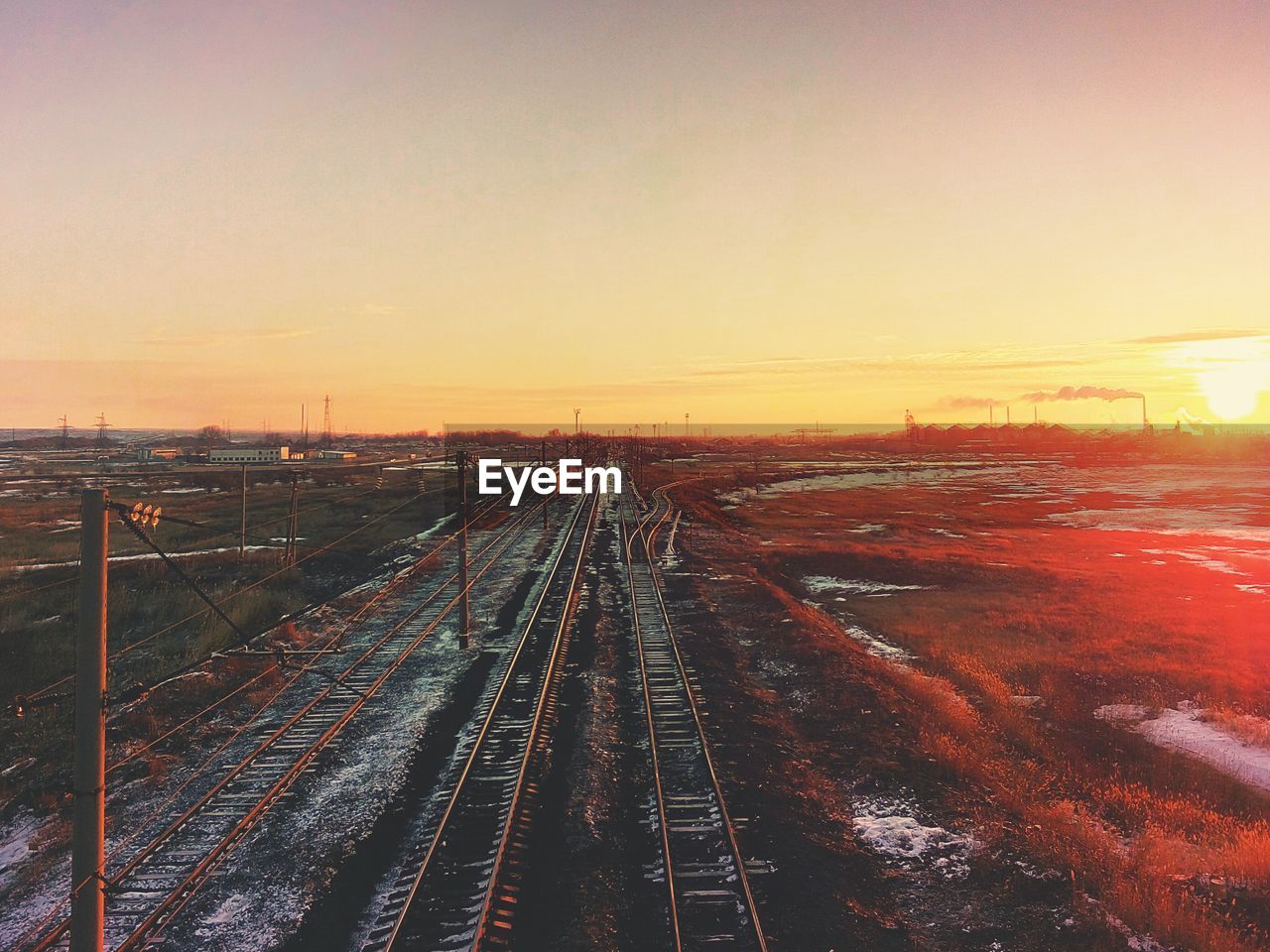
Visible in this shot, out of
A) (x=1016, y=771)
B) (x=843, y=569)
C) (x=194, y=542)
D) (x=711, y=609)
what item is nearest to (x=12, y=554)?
(x=194, y=542)

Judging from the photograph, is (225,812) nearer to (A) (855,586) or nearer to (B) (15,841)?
(B) (15,841)

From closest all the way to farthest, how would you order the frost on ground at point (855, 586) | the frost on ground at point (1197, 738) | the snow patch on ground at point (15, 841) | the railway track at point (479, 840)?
the railway track at point (479, 840) → the snow patch on ground at point (15, 841) → the frost on ground at point (1197, 738) → the frost on ground at point (855, 586)

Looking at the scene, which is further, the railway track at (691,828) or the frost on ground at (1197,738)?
the frost on ground at (1197,738)

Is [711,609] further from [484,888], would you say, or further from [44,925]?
[44,925]

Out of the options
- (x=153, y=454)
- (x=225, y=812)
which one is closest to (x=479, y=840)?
(x=225, y=812)

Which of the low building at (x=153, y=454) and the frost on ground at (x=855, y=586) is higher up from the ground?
the low building at (x=153, y=454)

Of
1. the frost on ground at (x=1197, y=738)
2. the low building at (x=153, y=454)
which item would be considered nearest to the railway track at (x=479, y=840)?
the frost on ground at (x=1197, y=738)

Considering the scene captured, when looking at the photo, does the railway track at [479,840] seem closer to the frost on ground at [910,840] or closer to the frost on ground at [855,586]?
the frost on ground at [910,840]
